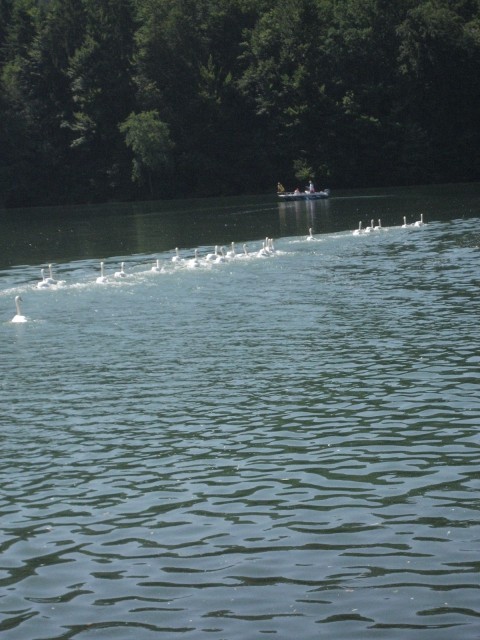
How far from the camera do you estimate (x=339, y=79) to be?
116m

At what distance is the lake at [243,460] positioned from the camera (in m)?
14.8

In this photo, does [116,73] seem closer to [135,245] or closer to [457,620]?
[135,245]

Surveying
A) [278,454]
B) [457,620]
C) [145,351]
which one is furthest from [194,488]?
[145,351]

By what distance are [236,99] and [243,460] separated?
10311 centimetres

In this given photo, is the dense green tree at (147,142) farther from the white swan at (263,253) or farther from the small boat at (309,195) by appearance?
the white swan at (263,253)

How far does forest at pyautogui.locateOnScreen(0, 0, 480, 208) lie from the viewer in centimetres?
11488

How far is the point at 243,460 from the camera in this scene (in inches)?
829

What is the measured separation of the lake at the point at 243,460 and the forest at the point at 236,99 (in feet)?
230

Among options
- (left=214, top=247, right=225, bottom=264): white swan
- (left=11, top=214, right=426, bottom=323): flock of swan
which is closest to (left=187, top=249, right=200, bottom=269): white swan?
(left=11, top=214, right=426, bottom=323): flock of swan

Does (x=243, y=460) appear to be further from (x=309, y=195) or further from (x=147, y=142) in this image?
(x=147, y=142)

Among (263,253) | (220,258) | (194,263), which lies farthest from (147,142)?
(194,263)

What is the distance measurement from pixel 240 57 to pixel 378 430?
336ft

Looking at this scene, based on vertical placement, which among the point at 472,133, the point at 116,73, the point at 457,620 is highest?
the point at 116,73

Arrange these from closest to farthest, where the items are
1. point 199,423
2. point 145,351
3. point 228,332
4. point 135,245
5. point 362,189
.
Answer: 1. point 199,423
2. point 145,351
3. point 228,332
4. point 135,245
5. point 362,189
